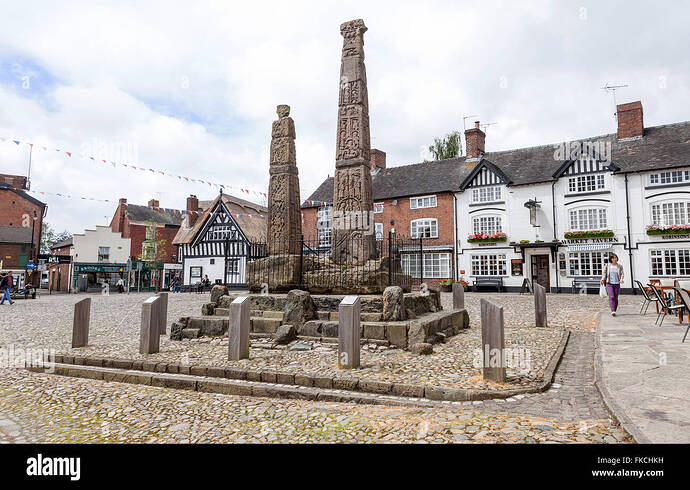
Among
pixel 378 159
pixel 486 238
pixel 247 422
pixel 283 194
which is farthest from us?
pixel 378 159

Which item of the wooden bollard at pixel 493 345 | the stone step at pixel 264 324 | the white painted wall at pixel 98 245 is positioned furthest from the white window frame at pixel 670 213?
the white painted wall at pixel 98 245

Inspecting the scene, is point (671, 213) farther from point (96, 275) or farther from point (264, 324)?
point (96, 275)

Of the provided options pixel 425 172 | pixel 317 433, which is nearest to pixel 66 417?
pixel 317 433

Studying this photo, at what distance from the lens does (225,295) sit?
9.15m

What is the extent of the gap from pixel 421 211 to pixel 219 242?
1684cm

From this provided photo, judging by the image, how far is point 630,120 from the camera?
23672 millimetres

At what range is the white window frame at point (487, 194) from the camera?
25.8 meters

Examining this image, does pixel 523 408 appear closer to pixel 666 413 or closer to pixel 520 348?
pixel 666 413

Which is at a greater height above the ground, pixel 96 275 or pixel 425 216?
pixel 425 216

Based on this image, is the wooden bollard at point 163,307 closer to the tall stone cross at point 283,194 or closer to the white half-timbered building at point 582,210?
the tall stone cross at point 283,194

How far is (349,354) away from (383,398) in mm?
1231

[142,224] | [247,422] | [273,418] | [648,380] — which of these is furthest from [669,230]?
[142,224]

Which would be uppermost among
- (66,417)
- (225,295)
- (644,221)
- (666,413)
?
(644,221)
